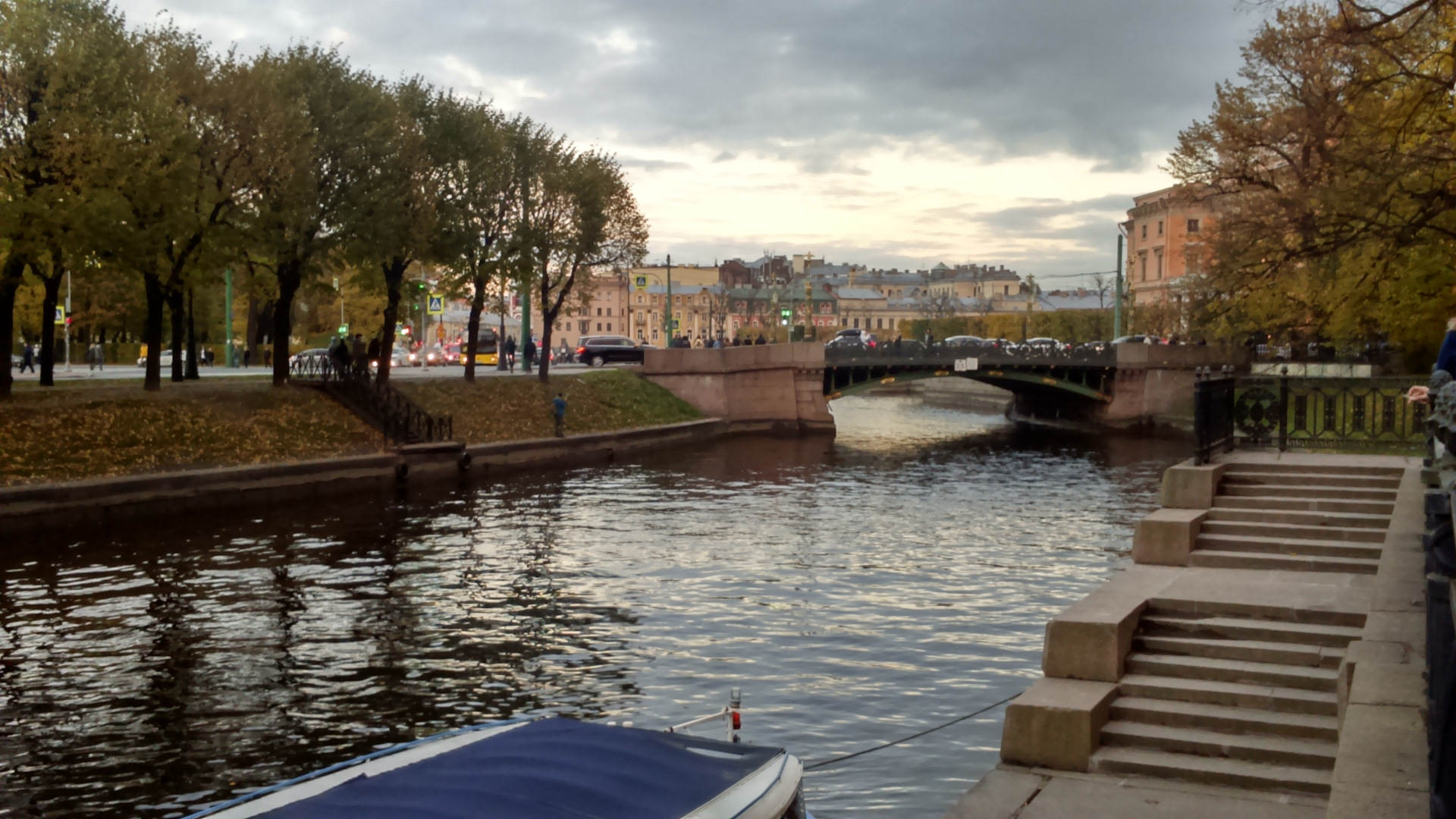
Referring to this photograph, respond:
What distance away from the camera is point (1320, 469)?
16.0 metres

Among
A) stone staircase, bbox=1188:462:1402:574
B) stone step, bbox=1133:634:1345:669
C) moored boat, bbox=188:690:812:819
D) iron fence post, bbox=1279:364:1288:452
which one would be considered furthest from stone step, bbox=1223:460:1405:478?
moored boat, bbox=188:690:812:819

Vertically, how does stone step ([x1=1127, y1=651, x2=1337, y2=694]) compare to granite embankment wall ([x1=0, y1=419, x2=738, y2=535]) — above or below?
above

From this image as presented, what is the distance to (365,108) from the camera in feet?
142

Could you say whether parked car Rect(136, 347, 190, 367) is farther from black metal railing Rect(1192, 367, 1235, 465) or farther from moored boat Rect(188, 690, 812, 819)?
moored boat Rect(188, 690, 812, 819)

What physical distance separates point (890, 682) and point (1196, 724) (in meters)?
5.65

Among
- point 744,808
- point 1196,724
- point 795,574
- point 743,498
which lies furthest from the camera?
point 743,498

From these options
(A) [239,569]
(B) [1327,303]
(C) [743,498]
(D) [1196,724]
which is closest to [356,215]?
(C) [743,498]

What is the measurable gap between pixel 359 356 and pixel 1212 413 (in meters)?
33.6

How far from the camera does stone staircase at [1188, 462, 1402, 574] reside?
552 inches

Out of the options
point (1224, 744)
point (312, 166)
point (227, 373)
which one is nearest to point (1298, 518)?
point (1224, 744)

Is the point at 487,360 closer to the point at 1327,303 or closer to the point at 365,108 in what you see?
the point at 365,108

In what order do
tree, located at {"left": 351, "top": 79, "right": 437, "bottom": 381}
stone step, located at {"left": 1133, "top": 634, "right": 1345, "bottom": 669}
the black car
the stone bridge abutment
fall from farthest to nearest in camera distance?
the black car < the stone bridge abutment < tree, located at {"left": 351, "top": 79, "right": 437, "bottom": 381} < stone step, located at {"left": 1133, "top": 634, "right": 1345, "bottom": 669}

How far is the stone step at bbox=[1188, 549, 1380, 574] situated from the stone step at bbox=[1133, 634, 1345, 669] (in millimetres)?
2390

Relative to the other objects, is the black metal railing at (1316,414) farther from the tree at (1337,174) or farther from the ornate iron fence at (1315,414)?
the tree at (1337,174)
